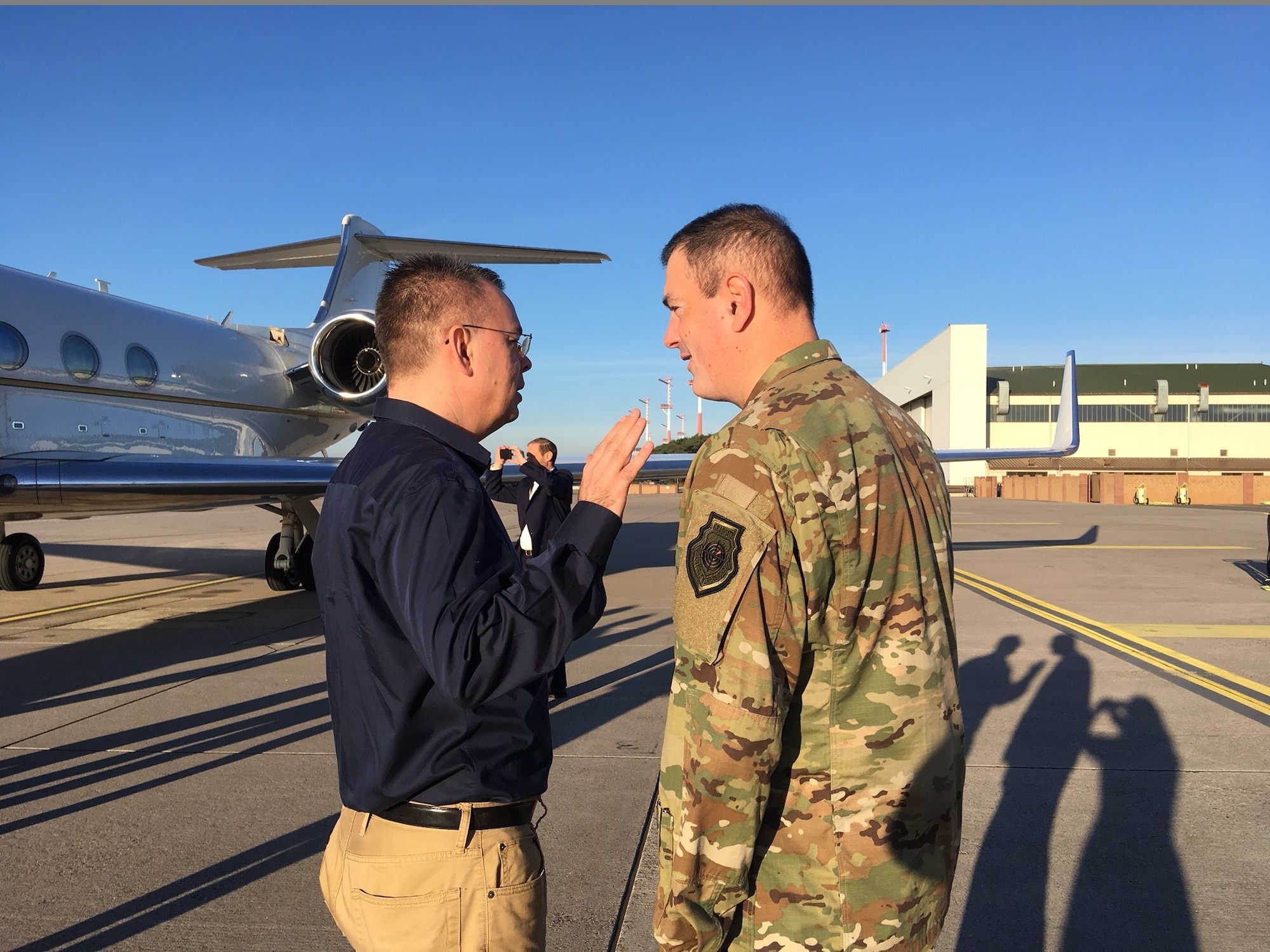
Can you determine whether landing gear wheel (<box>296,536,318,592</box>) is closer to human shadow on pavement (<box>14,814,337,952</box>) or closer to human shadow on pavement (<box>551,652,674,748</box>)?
human shadow on pavement (<box>551,652,674,748</box>)

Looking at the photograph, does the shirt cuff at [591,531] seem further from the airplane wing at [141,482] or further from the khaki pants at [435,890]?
the airplane wing at [141,482]

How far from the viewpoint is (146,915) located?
3338 millimetres

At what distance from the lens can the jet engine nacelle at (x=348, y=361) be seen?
11953 mm

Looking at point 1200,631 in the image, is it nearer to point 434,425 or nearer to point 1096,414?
point 434,425

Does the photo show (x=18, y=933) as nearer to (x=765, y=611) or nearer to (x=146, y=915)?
(x=146, y=915)

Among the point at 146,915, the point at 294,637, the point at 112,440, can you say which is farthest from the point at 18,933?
the point at 112,440

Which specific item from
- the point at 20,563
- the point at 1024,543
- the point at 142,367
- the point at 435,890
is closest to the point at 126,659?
the point at 142,367

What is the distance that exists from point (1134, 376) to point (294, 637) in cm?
A: 7242

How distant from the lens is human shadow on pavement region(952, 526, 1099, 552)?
1795cm

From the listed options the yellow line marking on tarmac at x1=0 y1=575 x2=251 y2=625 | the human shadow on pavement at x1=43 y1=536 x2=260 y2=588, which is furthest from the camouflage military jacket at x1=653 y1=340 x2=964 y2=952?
the human shadow on pavement at x1=43 y1=536 x2=260 y2=588

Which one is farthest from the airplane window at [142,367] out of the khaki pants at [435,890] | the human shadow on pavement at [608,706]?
the khaki pants at [435,890]

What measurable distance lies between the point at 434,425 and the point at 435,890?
0.90 metres

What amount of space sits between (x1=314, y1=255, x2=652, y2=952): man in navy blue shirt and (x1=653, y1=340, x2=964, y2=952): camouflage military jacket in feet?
0.82

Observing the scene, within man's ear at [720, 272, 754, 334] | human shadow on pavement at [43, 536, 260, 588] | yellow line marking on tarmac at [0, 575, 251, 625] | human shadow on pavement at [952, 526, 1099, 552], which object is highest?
man's ear at [720, 272, 754, 334]
